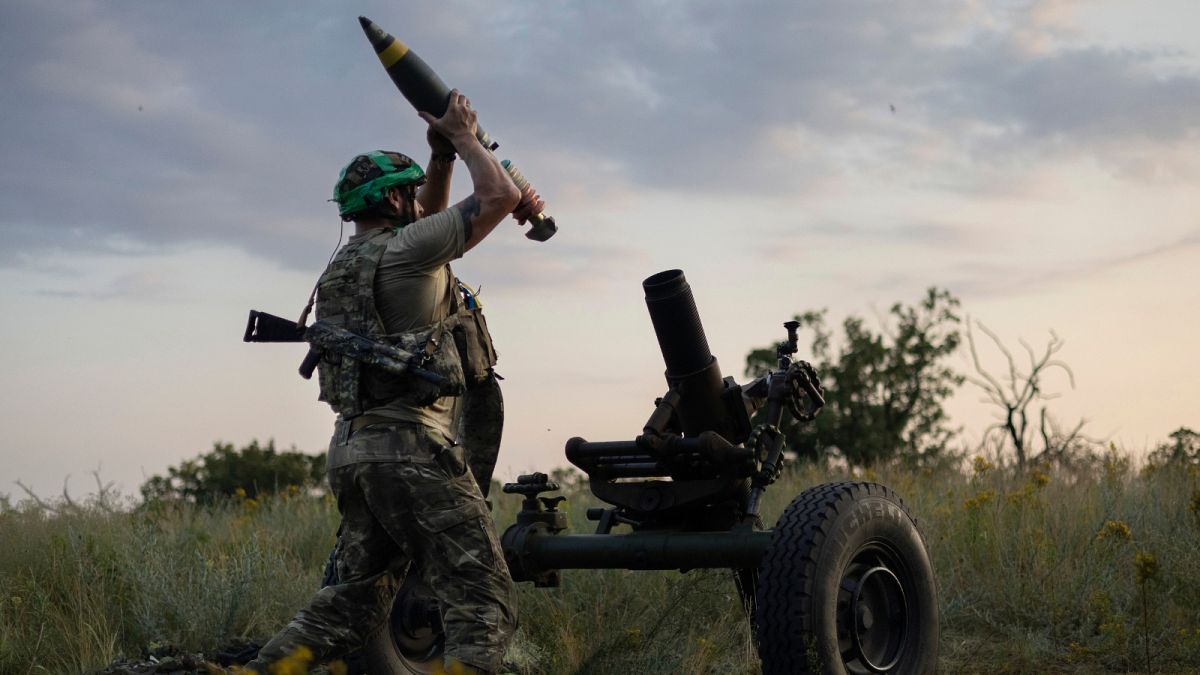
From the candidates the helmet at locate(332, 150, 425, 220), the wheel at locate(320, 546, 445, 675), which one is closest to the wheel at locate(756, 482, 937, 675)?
the wheel at locate(320, 546, 445, 675)

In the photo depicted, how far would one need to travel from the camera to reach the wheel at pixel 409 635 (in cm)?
607

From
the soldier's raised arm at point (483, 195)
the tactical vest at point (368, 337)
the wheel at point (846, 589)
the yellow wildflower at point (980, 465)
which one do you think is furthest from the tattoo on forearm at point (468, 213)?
the yellow wildflower at point (980, 465)

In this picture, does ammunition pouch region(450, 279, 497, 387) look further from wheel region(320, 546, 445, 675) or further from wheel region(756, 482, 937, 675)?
wheel region(756, 482, 937, 675)

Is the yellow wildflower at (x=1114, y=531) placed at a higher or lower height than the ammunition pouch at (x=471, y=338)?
lower

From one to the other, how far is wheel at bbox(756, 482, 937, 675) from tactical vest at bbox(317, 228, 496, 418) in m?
1.48

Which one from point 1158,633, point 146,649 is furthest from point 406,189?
point 1158,633

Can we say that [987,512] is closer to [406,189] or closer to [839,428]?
[406,189]

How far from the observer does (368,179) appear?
5.36 metres

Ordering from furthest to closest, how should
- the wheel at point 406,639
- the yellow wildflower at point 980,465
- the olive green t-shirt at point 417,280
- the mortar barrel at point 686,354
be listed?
the yellow wildflower at point 980,465, the wheel at point 406,639, the mortar barrel at point 686,354, the olive green t-shirt at point 417,280

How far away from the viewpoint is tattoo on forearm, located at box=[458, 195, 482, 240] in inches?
201

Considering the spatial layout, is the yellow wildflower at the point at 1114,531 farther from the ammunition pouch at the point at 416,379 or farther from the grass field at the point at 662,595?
the ammunition pouch at the point at 416,379

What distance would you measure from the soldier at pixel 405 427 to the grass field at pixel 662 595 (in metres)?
1.56

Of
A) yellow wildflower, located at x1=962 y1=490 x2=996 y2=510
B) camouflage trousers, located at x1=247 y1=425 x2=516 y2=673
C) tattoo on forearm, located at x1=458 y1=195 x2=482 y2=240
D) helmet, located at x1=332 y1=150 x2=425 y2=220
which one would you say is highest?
helmet, located at x1=332 y1=150 x2=425 y2=220

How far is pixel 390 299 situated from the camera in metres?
5.20
